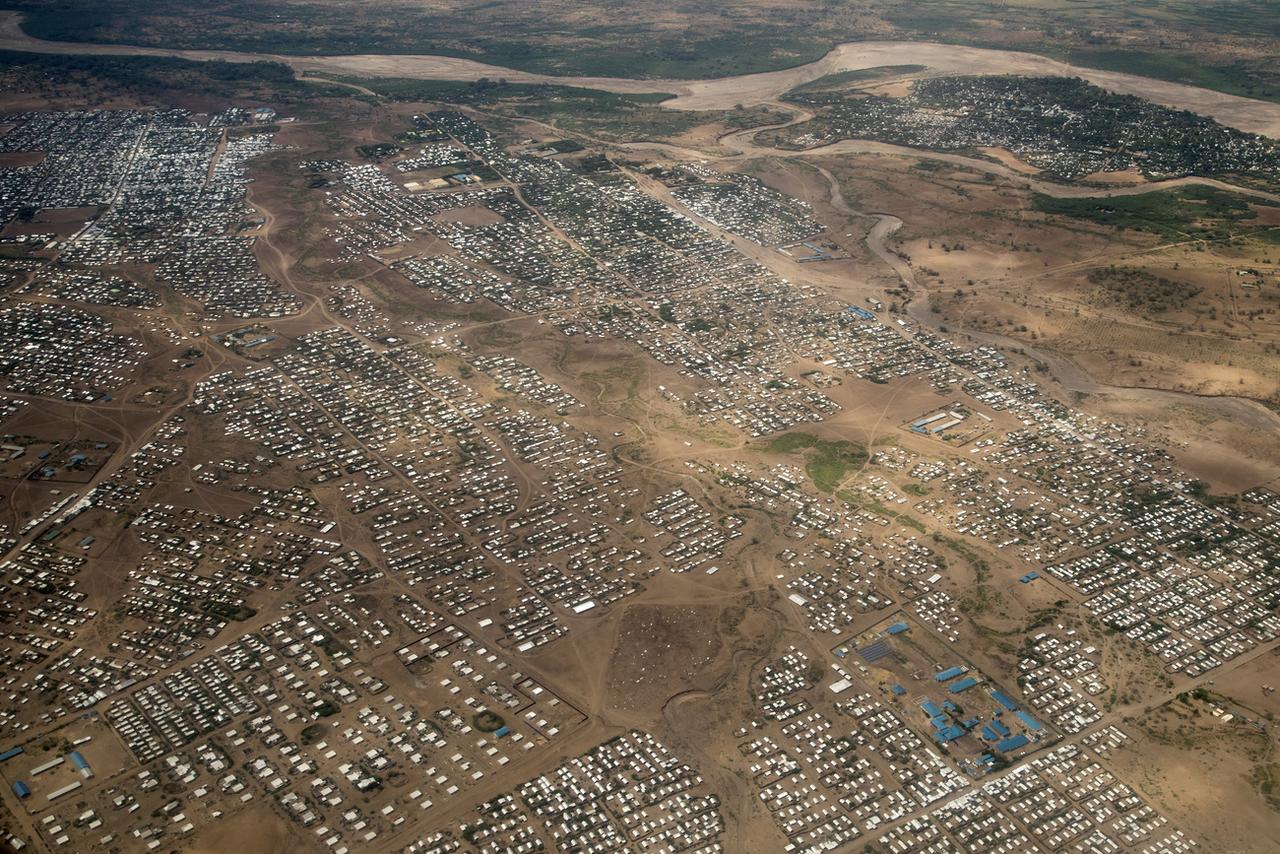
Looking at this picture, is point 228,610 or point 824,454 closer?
point 228,610

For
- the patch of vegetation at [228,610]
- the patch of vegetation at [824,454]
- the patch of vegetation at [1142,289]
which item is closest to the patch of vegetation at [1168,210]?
the patch of vegetation at [1142,289]

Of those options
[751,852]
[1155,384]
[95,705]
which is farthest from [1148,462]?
[95,705]

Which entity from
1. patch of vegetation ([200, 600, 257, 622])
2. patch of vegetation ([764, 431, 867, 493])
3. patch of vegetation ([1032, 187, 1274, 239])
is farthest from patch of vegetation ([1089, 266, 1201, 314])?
patch of vegetation ([200, 600, 257, 622])

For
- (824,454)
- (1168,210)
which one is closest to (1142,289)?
(1168,210)

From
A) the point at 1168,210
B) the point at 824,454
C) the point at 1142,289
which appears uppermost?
the point at 1168,210

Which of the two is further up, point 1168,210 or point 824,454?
point 1168,210

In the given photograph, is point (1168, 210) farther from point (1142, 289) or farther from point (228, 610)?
point (228, 610)

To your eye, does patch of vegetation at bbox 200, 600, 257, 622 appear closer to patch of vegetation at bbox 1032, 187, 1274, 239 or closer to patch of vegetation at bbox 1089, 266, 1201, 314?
patch of vegetation at bbox 1089, 266, 1201, 314
